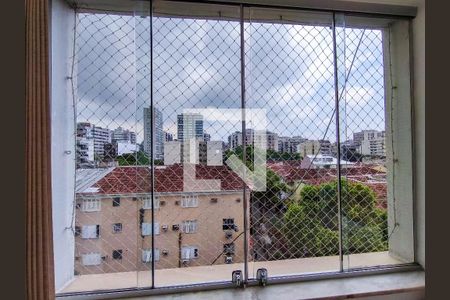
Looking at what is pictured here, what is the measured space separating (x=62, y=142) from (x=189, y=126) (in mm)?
675

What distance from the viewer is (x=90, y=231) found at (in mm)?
1540

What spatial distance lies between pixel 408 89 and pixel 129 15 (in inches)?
70.8

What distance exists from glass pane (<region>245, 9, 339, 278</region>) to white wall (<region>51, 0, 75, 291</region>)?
99 cm

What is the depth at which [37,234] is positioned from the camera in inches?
49.3

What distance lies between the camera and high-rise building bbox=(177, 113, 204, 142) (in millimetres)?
1623

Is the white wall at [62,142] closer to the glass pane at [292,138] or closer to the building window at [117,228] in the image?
the building window at [117,228]

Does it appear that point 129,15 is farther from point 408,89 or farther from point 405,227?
point 405,227

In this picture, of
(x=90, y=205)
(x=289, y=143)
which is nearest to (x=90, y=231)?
(x=90, y=205)

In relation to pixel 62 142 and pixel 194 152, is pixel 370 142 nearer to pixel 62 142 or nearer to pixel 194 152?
pixel 194 152

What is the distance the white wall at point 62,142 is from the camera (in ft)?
4.79

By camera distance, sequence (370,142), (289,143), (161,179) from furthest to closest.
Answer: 1. (370,142)
2. (289,143)
3. (161,179)

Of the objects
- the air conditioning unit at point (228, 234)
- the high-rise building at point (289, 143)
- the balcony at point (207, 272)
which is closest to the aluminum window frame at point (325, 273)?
the balcony at point (207, 272)

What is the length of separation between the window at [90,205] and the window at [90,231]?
0.09m
